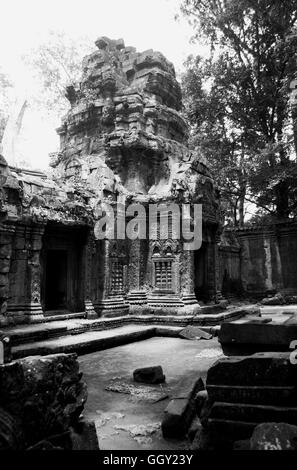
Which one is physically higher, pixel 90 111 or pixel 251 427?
pixel 90 111

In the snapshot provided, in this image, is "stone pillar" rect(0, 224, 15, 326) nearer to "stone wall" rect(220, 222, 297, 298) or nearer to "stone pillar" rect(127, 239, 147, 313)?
"stone pillar" rect(127, 239, 147, 313)

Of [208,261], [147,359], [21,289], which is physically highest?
[208,261]

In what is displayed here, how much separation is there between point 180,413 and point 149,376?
1692 mm

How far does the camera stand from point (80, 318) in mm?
9234

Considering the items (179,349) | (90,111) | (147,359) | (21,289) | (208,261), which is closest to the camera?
(147,359)

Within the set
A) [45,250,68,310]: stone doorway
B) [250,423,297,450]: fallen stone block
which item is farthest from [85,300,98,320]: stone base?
[250,423,297,450]: fallen stone block

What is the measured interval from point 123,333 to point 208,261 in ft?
14.9

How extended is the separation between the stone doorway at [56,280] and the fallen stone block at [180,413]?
20.1ft

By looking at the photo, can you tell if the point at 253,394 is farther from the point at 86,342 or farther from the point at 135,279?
the point at 135,279

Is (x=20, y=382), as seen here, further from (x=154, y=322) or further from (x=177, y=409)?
(x=154, y=322)

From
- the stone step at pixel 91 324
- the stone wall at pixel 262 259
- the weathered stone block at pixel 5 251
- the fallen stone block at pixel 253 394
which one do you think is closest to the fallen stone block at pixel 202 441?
the fallen stone block at pixel 253 394

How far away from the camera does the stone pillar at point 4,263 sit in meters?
7.44

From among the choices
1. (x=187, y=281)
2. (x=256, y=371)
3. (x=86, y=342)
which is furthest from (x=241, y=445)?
(x=187, y=281)
